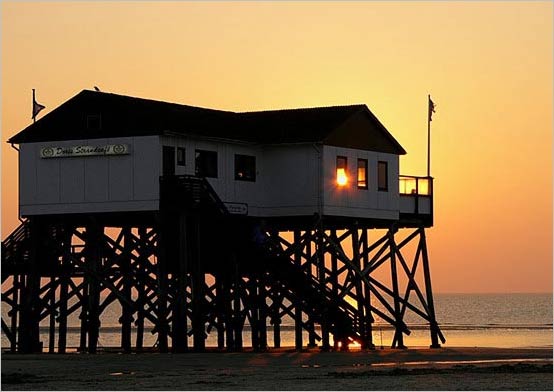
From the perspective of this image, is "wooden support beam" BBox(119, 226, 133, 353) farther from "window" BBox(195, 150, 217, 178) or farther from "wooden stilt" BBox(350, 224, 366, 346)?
"wooden stilt" BBox(350, 224, 366, 346)

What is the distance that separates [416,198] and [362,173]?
528cm

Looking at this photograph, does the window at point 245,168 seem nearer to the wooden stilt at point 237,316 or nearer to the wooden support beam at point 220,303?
the wooden stilt at point 237,316

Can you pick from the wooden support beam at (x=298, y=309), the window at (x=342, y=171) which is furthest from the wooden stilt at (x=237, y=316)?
the window at (x=342, y=171)

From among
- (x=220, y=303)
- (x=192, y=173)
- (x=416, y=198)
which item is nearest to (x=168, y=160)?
(x=192, y=173)

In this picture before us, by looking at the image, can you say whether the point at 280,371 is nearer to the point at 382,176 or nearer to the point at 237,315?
the point at 237,315

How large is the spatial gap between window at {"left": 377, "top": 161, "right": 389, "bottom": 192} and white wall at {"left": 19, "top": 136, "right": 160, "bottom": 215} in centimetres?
1248

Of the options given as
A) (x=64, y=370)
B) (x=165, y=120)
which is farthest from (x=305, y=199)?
A: (x=64, y=370)

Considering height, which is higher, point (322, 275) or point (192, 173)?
point (192, 173)

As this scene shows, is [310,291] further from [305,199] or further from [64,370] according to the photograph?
[64,370]

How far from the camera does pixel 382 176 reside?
262 feet

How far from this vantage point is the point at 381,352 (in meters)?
71.6

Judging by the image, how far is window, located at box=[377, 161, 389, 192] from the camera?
79562 millimetres

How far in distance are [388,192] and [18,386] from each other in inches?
1259

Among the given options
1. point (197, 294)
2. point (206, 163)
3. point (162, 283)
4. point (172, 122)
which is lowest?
point (197, 294)
